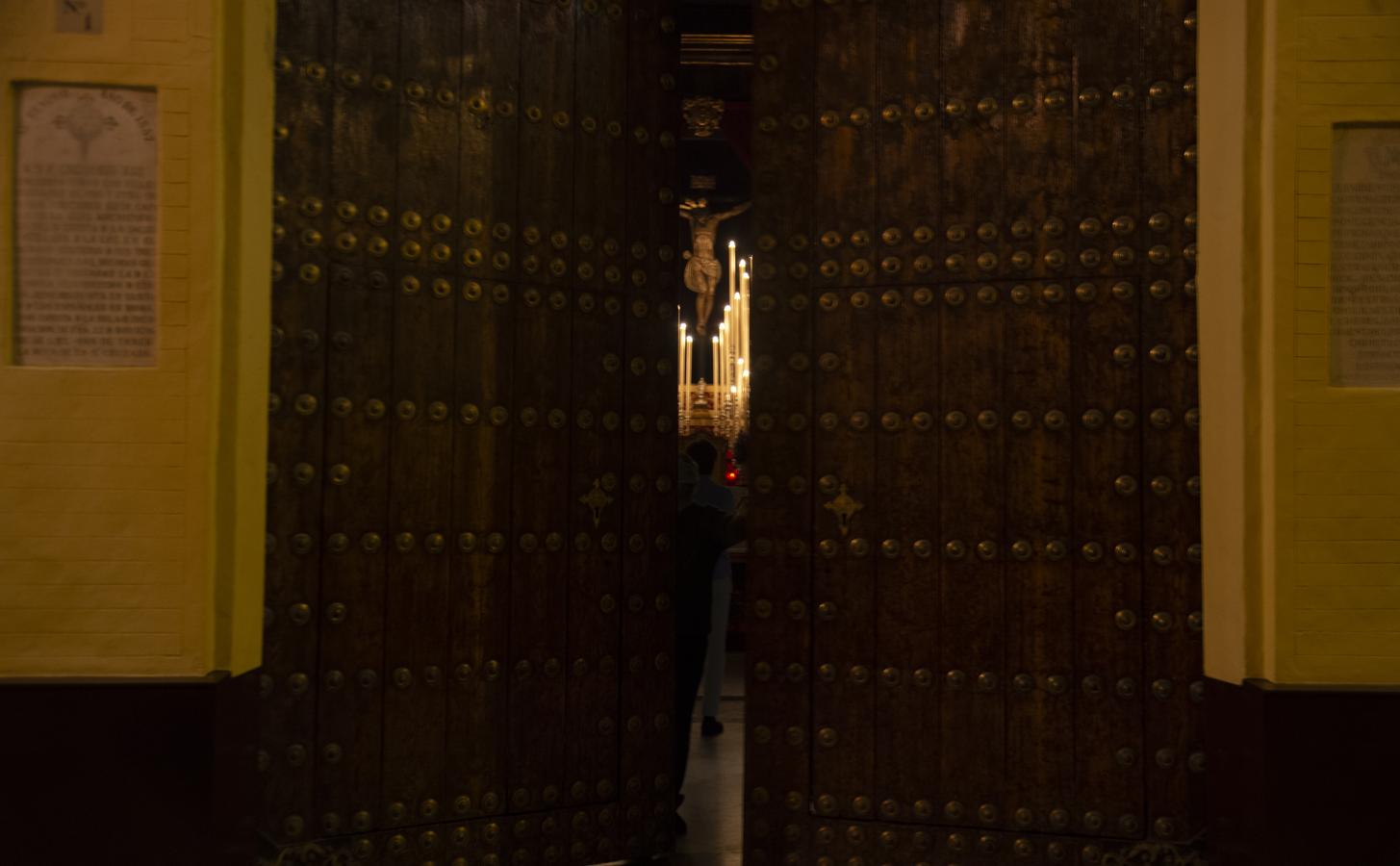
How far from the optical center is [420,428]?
347 centimetres

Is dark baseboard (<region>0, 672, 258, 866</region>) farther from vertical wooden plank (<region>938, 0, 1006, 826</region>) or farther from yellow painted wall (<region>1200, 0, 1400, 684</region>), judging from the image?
yellow painted wall (<region>1200, 0, 1400, 684</region>)

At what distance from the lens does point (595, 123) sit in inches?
148

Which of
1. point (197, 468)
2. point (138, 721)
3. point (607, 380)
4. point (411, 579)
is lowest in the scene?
point (138, 721)

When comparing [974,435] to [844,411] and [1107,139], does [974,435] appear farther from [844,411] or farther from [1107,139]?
[1107,139]

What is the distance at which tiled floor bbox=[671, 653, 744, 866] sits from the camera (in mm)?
3885

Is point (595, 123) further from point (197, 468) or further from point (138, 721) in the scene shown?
point (138, 721)

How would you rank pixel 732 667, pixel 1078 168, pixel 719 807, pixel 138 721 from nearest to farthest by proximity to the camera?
pixel 138 721
pixel 1078 168
pixel 719 807
pixel 732 667

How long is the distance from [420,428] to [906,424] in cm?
145

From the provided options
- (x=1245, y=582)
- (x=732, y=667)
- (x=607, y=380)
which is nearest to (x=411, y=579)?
(x=607, y=380)

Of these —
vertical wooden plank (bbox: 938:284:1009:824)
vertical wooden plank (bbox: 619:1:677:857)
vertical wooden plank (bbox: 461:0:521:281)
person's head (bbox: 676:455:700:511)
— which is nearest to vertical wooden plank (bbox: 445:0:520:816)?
vertical wooden plank (bbox: 461:0:521:281)

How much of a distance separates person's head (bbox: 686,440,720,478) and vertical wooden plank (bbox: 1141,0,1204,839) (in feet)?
5.71

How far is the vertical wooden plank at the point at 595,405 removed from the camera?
3.68 meters

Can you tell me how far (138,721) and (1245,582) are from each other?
8.92 ft

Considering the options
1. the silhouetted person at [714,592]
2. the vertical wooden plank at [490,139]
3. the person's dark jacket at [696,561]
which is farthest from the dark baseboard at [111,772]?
the silhouetted person at [714,592]
